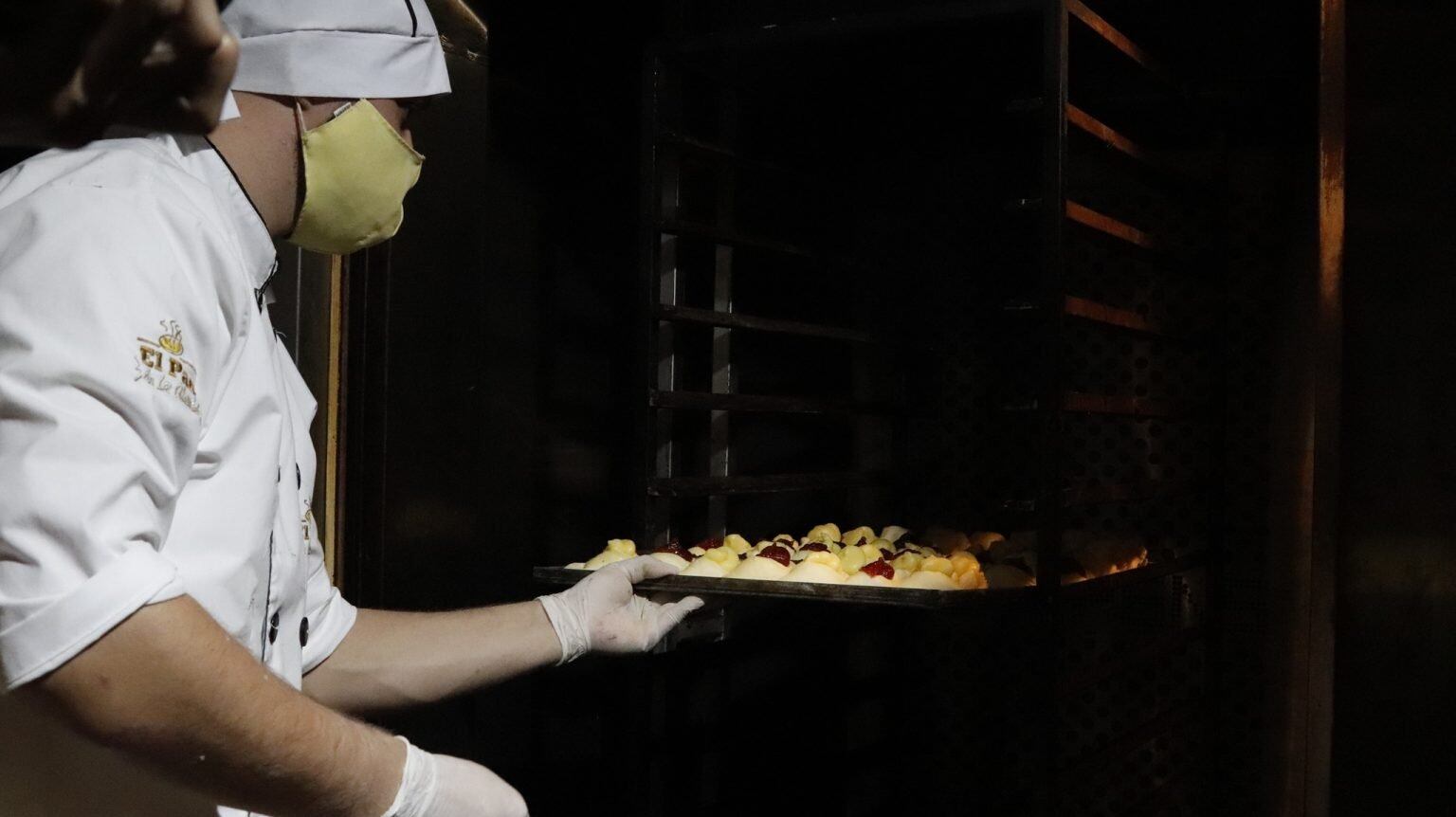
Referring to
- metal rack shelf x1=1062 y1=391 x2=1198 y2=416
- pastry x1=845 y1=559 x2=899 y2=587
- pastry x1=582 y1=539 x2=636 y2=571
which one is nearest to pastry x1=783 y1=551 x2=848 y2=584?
pastry x1=845 y1=559 x2=899 y2=587

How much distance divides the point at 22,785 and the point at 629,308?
173 cm

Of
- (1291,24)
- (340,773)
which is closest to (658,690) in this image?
(340,773)

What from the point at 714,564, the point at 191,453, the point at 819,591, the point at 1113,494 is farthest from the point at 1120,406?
the point at 191,453

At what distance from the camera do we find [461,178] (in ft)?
8.04

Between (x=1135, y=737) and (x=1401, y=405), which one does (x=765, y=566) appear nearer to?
(x=1135, y=737)

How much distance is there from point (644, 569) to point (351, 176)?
0.83 metres

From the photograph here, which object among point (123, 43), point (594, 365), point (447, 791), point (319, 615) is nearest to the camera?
point (123, 43)

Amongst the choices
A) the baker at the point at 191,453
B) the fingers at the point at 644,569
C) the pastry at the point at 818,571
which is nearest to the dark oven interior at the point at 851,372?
the fingers at the point at 644,569

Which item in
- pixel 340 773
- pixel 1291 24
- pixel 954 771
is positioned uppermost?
pixel 1291 24

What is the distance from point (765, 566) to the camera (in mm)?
2127

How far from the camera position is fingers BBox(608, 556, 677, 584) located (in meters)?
2.15

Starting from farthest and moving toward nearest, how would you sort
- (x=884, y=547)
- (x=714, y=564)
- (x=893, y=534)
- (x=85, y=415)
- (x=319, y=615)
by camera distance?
(x=893, y=534) < (x=884, y=547) < (x=714, y=564) < (x=319, y=615) < (x=85, y=415)

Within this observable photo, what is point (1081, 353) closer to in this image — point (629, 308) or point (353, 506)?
point (629, 308)

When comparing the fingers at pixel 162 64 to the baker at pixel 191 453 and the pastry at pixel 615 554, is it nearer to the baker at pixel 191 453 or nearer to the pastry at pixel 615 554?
the baker at pixel 191 453
